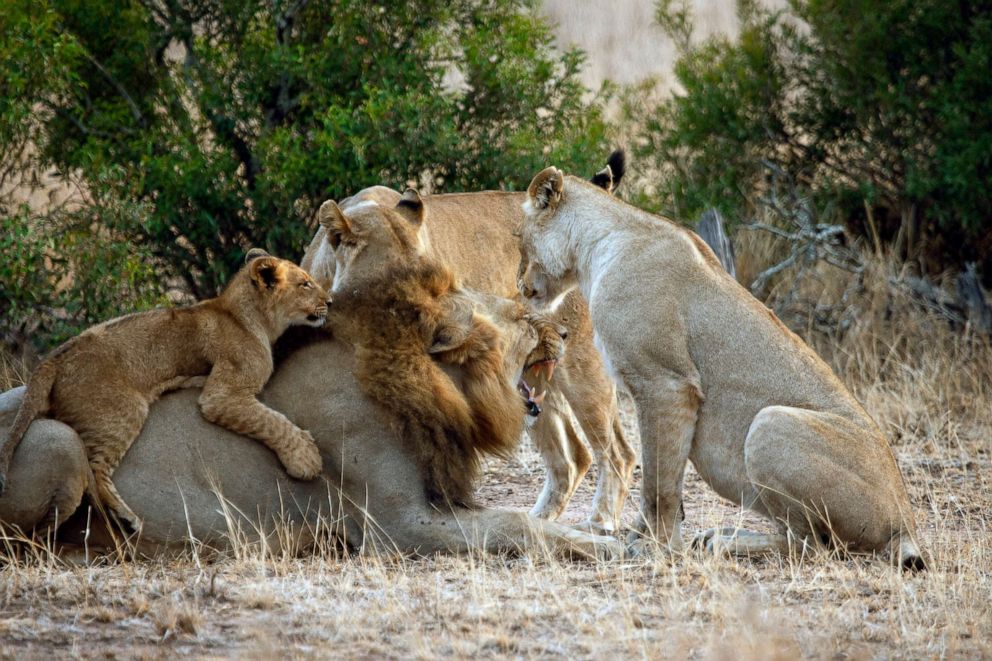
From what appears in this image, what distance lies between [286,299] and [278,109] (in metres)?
3.80

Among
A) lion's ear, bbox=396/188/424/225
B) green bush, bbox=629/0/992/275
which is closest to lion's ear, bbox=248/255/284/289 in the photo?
lion's ear, bbox=396/188/424/225

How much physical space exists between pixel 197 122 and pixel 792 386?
16.9 ft

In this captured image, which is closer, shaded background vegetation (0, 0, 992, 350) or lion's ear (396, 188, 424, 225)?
lion's ear (396, 188, 424, 225)

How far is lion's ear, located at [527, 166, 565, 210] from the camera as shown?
562cm

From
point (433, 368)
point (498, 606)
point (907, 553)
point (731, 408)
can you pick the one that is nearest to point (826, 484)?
point (907, 553)

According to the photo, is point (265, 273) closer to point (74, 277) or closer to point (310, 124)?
point (74, 277)

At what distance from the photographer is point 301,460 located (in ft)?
16.1

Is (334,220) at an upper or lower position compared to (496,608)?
upper

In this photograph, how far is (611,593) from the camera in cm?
423

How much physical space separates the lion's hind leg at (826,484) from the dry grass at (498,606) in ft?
0.37

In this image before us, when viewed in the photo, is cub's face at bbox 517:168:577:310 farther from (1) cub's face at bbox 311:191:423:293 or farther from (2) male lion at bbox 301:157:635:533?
(1) cub's face at bbox 311:191:423:293

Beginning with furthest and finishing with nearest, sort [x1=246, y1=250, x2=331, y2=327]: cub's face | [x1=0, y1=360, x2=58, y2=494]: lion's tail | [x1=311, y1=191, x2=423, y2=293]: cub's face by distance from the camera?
1. [x1=311, y1=191, x2=423, y2=293]: cub's face
2. [x1=246, y1=250, x2=331, y2=327]: cub's face
3. [x1=0, y1=360, x2=58, y2=494]: lion's tail

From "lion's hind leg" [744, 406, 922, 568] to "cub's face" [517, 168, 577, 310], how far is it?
1260mm

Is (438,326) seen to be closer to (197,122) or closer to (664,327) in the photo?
(664,327)
